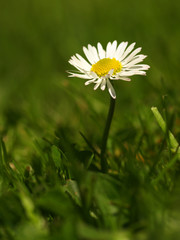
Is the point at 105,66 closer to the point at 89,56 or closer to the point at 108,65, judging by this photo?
the point at 108,65

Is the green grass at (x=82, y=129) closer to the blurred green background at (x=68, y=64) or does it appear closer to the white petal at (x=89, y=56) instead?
the blurred green background at (x=68, y=64)

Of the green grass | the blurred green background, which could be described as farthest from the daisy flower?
the blurred green background

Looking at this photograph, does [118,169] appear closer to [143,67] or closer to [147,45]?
[143,67]

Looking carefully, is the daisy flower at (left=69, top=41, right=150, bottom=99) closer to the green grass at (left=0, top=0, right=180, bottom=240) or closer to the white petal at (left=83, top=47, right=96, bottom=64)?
the white petal at (left=83, top=47, right=96, bottom=64)

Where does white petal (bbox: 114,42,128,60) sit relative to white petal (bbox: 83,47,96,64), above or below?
below

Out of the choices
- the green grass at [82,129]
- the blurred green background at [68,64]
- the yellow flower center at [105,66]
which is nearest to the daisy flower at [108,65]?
the yellow flower center at [105,66]

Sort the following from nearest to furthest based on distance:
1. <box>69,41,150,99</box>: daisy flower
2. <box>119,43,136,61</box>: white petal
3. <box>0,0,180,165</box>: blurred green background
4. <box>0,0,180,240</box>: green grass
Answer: <box>0,0,180,240</box>: green grass < <box>69,41,150,99</box>: daisy flower < <box>119,43,136,61</box>: white petal < <box>0,0,180,165</box>: blurred green background
